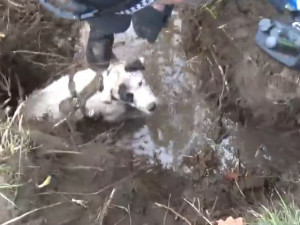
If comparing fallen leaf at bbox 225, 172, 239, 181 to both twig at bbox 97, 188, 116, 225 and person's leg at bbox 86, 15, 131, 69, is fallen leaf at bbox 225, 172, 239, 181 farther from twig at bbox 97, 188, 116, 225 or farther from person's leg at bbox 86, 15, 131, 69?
person's leg at bbox 86, 15, 131, 69

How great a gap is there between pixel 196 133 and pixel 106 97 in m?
0.26

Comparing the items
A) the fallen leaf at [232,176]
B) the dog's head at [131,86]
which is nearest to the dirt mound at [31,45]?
the dog's head at [131,86]

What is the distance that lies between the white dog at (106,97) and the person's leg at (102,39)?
29 millimetres

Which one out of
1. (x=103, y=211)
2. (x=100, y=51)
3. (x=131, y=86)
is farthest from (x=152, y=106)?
(x=103, y=211)

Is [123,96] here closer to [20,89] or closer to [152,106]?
[152,106]

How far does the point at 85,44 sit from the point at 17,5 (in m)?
0.21

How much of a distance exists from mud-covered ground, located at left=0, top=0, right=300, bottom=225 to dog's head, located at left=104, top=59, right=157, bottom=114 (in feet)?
0.09

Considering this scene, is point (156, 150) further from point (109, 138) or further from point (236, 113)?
Answer: point (236, 113)

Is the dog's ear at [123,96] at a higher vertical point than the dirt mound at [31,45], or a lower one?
lower

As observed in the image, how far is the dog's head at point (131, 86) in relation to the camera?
1.72 metres

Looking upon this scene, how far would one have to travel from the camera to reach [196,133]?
1.74 m

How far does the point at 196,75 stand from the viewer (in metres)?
1.76

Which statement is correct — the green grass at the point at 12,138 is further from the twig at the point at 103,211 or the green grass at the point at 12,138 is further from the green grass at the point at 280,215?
the green grass at the point at 280,215

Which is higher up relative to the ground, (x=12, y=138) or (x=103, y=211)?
(x=12, y=138)
